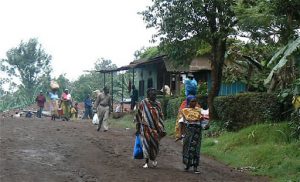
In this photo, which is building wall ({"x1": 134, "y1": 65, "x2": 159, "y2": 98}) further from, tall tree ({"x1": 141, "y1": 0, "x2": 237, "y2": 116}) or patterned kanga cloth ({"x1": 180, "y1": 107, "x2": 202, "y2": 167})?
patterned kanga cloth ({"x1": 180, "y1": 107, "x2": 202, "y2": 167})

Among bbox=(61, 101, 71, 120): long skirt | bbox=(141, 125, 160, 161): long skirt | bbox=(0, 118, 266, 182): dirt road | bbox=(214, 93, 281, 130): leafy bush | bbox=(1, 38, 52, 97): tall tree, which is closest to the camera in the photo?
bbox=(0, 118, 266, 182): dirt road

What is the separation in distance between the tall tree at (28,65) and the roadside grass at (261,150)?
3930 centimetres

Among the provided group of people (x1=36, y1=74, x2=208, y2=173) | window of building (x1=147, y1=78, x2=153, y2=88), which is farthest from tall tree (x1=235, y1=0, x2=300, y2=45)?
window of building (x1=147, y1=78, x2=153, y2=88)

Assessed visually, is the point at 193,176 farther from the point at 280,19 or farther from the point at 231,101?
the point at 231,101

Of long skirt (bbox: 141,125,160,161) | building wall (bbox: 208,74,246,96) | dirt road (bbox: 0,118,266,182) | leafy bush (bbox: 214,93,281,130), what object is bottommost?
dirt road (bbox: 0,118,266,182)

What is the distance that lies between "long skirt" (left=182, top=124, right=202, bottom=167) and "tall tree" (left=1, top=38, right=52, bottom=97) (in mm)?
43600

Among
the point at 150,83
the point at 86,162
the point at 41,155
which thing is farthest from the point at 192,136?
the point at 150,83

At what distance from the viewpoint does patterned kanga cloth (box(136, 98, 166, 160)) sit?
34.1 ft

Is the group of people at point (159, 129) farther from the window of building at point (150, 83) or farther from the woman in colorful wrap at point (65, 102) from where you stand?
the window of building at point (150, 83)

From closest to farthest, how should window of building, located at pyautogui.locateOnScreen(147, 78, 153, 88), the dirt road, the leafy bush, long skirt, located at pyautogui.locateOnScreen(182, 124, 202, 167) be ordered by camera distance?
the dirt road, long skirt, located at pyautogui.locateOnScreen(182, 124, 202, 167), the leafy bush, window of building, located at pyautogui.locateOnScreen(147, 78, 153, 88)

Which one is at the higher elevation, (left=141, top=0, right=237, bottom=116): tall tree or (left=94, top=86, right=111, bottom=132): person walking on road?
(left=141, top=0, right=237, bottom=116): tall tree

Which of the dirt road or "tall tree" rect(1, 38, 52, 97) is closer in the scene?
the dirt road

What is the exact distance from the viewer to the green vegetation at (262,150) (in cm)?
1093

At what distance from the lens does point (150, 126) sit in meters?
10.5
